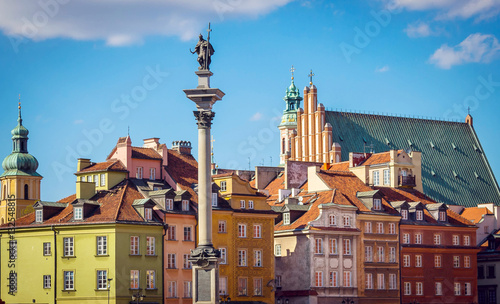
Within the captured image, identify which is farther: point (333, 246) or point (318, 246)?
point (333, 246)

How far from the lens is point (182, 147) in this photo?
10875 centimetres

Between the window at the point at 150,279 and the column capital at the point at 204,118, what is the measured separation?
26.1 meters

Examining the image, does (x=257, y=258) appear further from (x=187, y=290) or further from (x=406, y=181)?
(x=406, y=181)

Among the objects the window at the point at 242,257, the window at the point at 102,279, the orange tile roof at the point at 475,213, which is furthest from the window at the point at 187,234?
the orange tile roof at the point at 475,213

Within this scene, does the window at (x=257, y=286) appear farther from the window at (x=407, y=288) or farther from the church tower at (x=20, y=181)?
the church tower at (x=20, y=181)

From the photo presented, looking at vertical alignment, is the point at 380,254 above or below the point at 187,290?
above

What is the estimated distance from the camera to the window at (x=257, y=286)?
334ft

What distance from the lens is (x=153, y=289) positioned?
9462cm

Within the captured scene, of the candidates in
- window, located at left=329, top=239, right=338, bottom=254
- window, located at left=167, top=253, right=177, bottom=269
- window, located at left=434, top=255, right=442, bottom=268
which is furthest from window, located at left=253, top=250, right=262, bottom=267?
window, located at left=434, top=255, right=442, bottom=268

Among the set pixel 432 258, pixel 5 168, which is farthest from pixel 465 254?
pixel 5 168

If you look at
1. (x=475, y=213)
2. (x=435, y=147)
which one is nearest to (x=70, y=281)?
(x=475, y=213)

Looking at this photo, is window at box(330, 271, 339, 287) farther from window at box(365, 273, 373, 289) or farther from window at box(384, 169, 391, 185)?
window at box(384, 169, 391, 185)

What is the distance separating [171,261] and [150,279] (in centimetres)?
277

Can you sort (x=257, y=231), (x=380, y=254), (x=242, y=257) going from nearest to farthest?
(x=242, y=257)
(x=257, y=231)
(x=380, y=254)
